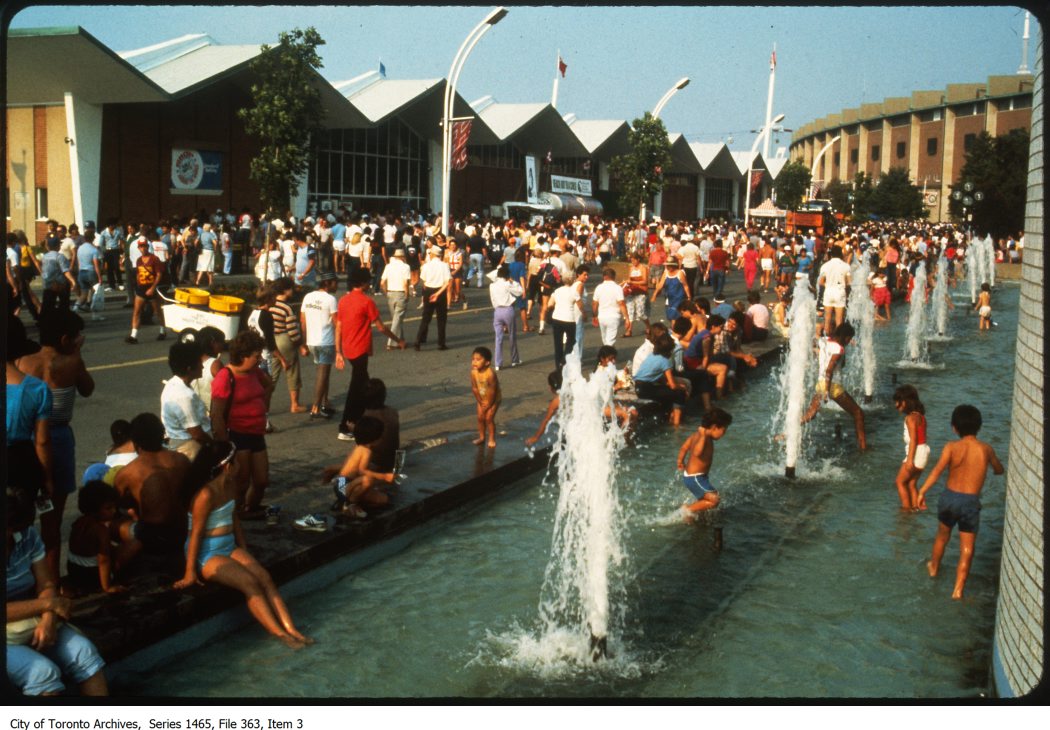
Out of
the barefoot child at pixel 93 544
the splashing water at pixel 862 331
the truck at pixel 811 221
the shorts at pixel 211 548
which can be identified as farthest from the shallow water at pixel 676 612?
the truck at pixel 811 221

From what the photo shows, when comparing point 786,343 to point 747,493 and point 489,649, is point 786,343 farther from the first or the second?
point 489,649

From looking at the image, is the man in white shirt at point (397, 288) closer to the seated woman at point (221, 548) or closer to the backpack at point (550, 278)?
the backpack at point (550, 278)

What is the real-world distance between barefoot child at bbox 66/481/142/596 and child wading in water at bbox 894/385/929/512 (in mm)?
5947

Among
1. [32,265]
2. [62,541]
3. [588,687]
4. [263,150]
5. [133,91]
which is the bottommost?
[588,687]

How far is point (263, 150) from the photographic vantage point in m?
21.9

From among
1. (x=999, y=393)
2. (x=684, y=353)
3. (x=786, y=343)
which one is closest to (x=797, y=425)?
(x=684, y=353)

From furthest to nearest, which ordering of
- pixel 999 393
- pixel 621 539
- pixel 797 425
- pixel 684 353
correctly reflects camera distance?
pixel 999 393, pixel 684 353, pixel 797 425, pixel 621 539

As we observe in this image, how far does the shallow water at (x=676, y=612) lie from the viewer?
20.4 feet

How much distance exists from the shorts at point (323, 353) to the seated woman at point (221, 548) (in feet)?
15.6

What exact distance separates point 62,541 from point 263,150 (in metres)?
15.8

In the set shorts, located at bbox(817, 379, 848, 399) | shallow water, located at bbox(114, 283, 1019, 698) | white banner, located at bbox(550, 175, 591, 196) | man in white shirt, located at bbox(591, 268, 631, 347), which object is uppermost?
white banner, located at bbox(550, 175, 591, 196)

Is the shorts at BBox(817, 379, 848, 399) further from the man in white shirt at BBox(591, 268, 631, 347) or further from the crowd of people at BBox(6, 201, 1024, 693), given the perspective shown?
the man in white shirt at BBox(591, 268, 631, 347)

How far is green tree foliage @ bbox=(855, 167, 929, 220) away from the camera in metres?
68.7

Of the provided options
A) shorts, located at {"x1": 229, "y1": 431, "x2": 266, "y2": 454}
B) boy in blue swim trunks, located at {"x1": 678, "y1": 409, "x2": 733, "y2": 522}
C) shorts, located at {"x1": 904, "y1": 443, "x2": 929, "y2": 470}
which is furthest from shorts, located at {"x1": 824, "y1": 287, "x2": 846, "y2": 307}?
shorts, located at {"x1": 229, "y1": 431, "x2": 266, "y2": 454}
